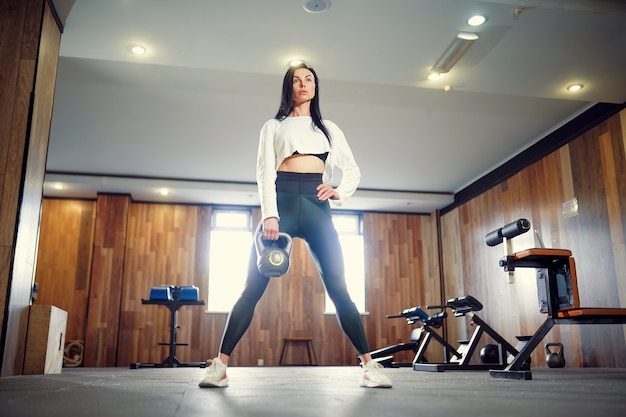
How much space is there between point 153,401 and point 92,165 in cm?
663

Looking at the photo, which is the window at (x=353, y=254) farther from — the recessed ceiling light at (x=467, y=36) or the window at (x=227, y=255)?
the recessed ceiling light at (x=467, y=36)

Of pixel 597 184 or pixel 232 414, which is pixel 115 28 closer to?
pixel 232 414

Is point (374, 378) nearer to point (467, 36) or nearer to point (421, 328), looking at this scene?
point (467, 36)

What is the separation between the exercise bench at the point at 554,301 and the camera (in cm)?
286

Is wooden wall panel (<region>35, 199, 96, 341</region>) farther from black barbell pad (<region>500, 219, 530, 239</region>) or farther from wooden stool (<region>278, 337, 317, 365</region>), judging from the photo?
black barbell pad (<region>500, 219, 530, 239</region>)

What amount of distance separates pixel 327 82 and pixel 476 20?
1539 millimetres

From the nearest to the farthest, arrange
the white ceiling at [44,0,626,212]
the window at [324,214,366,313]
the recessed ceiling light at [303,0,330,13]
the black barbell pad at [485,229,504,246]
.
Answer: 1. the black barbell pad at [485,229,504,246]
2. the recessed ceiling light at [303,0,330,13]
3. the white ceiling at [44,0,626,212]
4. the window at [324,214,366,313]

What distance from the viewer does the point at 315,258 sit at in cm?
206

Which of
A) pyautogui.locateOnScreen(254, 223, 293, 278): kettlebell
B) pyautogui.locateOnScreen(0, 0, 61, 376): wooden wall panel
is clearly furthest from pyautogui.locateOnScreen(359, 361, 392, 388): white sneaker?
pyautogui.locateOnScreen(0, 0, 61, 376): wooden wall panel

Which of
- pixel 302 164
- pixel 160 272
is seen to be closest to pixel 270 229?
pixel 302 164

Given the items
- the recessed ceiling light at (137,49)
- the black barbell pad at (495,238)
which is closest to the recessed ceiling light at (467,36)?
the black barbell pad at (495,238)

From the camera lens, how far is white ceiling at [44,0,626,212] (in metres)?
3.81

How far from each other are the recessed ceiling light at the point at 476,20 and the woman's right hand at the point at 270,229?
2624mm

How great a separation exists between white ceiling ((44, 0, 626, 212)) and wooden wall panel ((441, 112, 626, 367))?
1.47ft
